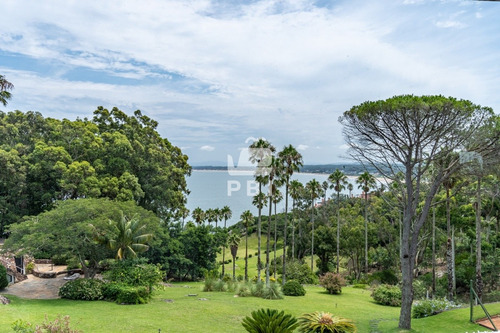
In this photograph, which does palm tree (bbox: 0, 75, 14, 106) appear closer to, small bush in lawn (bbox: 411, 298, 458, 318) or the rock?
the rock

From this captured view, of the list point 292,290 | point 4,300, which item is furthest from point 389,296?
point 4,300

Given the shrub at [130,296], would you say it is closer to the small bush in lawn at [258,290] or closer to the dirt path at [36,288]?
the dirt path at [36,288]

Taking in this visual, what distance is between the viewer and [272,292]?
75.5 feet

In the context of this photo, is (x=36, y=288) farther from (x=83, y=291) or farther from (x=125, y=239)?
(x=125, y=239)

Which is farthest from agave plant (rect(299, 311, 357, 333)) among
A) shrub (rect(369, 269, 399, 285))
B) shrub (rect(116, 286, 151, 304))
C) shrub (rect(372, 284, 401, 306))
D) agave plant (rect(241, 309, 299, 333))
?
shrub (rect(369, 269, 399, 285))

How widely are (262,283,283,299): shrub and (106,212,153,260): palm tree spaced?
8.07m

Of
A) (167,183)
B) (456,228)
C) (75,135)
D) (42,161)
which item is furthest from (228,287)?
(456,228)

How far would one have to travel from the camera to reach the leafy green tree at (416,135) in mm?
14812

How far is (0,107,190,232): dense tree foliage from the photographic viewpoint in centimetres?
3061

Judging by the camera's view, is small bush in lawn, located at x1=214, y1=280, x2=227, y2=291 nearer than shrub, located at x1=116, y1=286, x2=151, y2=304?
No

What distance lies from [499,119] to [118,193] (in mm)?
26154

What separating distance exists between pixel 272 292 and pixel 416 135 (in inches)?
519

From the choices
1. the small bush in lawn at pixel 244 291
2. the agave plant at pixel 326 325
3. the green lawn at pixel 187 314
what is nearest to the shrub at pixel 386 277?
the green lawn at pixel 187 314

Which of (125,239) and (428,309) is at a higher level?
(125,239)
